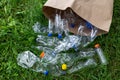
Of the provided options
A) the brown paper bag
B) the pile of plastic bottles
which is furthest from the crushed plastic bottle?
the brown paper bag

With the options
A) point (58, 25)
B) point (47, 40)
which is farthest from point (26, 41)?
point (58, 25)

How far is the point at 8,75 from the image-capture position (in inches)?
84.6

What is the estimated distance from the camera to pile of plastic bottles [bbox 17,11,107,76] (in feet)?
7.14

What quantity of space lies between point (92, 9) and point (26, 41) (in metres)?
0.56

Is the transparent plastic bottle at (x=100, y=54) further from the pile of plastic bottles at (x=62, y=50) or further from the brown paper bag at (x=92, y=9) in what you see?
the brown paper bag at (x=92, y=9)

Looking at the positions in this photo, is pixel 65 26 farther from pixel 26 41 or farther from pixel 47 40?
pixel 26 41

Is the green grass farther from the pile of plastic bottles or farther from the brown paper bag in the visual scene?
the brown paper bag

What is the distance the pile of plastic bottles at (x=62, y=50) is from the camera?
2176mm

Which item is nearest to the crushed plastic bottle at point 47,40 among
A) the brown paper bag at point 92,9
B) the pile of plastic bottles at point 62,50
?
the pile of plastic bottles at point 62,50

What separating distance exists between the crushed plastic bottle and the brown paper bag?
25 cm

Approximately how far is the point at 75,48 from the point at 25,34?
409 millimetres

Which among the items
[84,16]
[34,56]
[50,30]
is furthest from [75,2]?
[34,56]

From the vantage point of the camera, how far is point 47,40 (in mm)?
2338

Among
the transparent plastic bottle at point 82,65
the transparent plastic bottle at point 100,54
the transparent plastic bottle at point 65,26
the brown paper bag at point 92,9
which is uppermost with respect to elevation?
the brown paper bag at point 92,9
